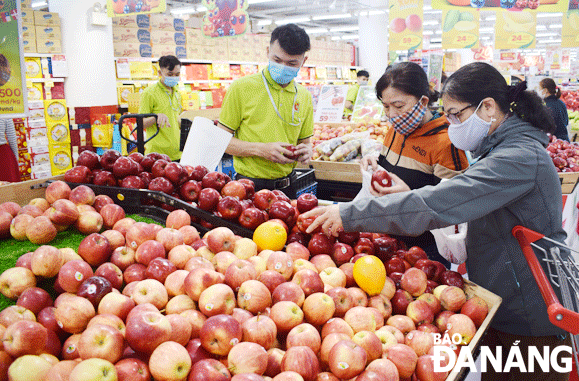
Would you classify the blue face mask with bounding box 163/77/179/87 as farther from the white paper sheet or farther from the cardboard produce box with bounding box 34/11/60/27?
the cardboard produce box with bounding box 34/11/60/27

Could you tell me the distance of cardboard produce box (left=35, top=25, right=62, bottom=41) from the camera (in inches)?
266

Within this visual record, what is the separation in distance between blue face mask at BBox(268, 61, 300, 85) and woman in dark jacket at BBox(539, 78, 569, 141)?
597 cm

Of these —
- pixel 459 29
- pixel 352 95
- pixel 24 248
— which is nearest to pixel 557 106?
pixel 459 29

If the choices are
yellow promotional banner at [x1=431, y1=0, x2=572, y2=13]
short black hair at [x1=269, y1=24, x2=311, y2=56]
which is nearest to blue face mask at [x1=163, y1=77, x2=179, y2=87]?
short black hair at [x1=269, y1=24, x2=311, y2=56]

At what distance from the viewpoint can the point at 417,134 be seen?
2.48m

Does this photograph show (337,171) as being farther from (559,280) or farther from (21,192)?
(559,280)

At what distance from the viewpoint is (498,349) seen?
5.96 ft

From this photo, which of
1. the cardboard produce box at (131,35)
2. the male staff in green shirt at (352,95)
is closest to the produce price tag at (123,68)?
the cardboard produce box at (131,35)

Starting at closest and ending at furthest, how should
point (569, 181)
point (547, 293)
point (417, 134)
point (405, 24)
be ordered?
point (547, 293), point (417, 134), point (569, 181), point (405, 24)

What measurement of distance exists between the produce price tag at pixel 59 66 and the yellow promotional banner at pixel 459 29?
685 cm

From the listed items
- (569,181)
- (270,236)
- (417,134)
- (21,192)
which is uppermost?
(417,134)

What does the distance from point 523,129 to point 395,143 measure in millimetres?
1037

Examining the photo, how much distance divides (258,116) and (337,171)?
62.1 inches

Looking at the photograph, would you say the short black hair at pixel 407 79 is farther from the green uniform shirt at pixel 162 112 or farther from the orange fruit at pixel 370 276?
the green uniform shirt at pixel 162 112
